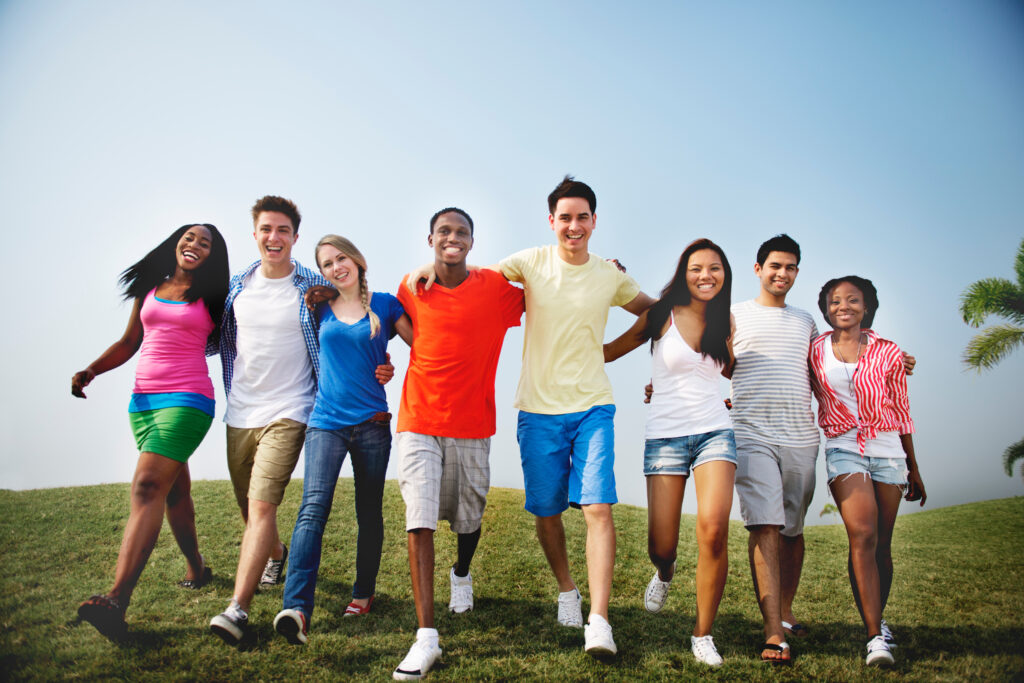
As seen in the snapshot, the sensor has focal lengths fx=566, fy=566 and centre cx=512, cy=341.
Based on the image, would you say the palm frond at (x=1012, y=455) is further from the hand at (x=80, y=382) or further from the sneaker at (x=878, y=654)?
the hand at (x=80, y=382)

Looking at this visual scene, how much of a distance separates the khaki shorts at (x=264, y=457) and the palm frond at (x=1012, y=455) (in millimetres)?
7262

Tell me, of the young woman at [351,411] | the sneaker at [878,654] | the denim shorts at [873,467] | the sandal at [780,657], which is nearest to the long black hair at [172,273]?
the young woman at [351,411]

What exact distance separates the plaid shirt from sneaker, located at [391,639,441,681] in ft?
7.36

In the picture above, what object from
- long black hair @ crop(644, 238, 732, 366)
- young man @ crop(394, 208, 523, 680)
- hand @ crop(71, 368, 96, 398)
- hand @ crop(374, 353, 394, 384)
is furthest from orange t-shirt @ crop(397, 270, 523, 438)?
hand @ crop(71, 368, 96, 398)

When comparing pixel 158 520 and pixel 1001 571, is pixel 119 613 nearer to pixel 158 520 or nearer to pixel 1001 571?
pixel 158 520

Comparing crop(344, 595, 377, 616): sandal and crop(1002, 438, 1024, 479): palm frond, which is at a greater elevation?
crop(1002, 438, 1024, 479): palm frond

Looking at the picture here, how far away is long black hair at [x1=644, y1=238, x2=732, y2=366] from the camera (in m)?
4.53

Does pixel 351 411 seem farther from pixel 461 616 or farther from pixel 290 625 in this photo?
pixel 461 616

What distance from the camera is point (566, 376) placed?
4.54 meters

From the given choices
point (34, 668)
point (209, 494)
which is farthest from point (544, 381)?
point (209, 494)

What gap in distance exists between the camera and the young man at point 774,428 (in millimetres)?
4359

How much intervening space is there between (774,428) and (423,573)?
295 centimetres

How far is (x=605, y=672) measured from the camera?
391cm

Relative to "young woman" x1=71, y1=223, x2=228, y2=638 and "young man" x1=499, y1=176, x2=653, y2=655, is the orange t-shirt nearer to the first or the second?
"young man" x1=499, y1=176, x2=653, y2=655
